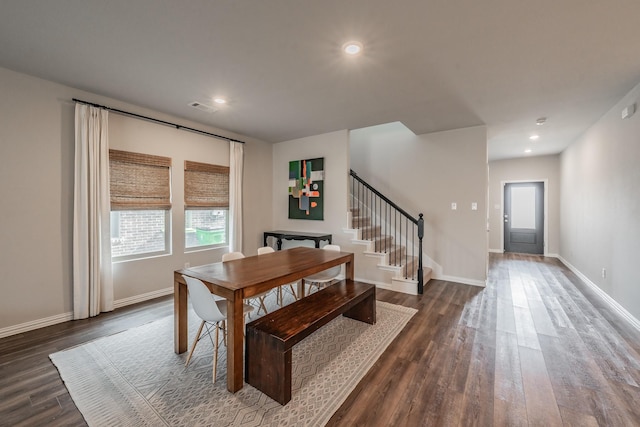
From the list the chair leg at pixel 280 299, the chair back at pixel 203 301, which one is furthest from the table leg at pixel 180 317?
the chair leg at pixel 280 299

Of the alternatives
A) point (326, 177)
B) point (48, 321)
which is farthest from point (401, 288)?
point (48, 321)

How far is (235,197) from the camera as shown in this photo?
4.83 m

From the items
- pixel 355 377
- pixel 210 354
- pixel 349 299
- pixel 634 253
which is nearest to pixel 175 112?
pixel 210 354

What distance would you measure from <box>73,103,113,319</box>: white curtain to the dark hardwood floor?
28cm

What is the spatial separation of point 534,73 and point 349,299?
2884 mm

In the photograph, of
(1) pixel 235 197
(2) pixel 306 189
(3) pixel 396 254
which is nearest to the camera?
(1) pixel 235 197

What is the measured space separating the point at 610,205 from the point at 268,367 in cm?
481

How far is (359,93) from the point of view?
3.23 metres

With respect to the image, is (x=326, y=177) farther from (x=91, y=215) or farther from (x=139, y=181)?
(x=91, y=215)

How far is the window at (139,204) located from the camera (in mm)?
3506

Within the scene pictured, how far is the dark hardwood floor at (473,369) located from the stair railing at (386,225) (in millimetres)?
1377

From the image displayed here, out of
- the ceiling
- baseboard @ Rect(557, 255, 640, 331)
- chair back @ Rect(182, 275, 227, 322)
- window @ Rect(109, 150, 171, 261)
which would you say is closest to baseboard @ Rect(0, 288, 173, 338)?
window @ Rect(109, 150, 171, 261)

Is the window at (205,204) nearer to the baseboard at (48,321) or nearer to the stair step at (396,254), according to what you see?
the baseboard at (48,321)

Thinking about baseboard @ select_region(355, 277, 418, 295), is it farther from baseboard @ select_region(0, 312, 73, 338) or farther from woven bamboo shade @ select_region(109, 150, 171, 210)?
baseboard @ select_region(0, 312, 73, 338)
